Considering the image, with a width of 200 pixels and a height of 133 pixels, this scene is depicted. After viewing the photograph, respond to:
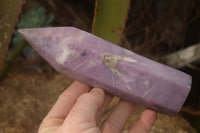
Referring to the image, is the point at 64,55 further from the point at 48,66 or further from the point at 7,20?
the point at 48,66

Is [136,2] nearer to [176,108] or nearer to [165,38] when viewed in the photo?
[165,38]

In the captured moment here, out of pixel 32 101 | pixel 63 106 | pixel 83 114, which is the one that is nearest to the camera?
pixel 83 114

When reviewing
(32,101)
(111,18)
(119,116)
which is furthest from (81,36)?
(32,101)

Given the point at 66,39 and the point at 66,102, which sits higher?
the point at 66,39

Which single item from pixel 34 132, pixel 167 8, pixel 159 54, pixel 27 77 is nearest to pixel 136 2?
pixel 167 8

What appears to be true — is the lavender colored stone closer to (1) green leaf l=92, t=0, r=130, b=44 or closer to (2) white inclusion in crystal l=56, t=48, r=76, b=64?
(2) white inclusion in crystal l=56, t=48, r=76, b=64

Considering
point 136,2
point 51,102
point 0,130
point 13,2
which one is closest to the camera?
point 13,2
